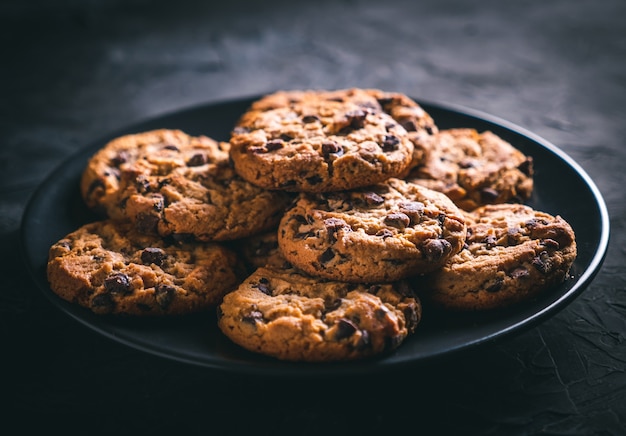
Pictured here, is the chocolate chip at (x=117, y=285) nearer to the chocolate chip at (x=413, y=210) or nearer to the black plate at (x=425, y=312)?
the black plate at (x=425, y=312)

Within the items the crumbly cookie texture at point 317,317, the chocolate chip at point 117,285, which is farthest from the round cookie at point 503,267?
the chocolate chip at point 117,285

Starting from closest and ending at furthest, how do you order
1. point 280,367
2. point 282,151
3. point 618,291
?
point 280,367, point 282,151, point 618,291

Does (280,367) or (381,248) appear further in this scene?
(381,248)

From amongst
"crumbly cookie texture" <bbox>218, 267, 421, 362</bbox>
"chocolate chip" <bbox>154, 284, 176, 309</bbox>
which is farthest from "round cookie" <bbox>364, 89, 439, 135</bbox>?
"chocolate chip" <bbox>154, 284, 176, 309</bbox>

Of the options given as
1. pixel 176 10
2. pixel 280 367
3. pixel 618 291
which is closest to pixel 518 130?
pixel 618 291

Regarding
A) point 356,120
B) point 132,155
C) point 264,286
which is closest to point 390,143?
point 356,120

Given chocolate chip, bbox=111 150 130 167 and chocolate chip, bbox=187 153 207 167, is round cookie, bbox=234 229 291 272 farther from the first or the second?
chocolate chip, bbox=111 150 130 167

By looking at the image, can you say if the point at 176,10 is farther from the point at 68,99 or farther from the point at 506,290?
the point at 506,290
